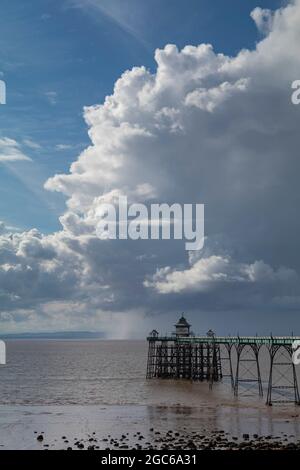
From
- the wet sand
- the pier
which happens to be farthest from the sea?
the pier

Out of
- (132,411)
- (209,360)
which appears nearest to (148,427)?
(132,411)

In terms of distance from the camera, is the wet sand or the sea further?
the sea

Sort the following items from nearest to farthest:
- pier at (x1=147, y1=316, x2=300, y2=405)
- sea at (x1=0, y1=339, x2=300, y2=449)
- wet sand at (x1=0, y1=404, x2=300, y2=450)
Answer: wet sand at (x1=0, y1=404, x2=300, y2=450), sea at (x1=0, y1=339, x2=300, y2=449), pier at (x1=147, y1=316, x2=300, y2=405)

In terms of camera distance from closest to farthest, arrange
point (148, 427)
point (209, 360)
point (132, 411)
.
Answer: point (148, 427) → point (132, 411) → point (209, 360)

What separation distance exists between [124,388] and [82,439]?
3715 centimetres

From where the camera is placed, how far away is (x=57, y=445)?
3859cm

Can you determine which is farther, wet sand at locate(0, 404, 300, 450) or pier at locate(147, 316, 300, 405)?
pier at locate(147, 316, 300, 405)

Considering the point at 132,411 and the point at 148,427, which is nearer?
the point at 148,427

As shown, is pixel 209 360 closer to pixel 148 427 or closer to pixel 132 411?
pixel 132 411

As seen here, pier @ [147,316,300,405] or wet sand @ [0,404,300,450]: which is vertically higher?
pier @ [147,316,300,405]

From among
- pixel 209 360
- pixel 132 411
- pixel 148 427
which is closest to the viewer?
pixel 148 427

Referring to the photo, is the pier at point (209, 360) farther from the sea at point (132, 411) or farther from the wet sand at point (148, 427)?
the wet sand at point (148, 427)

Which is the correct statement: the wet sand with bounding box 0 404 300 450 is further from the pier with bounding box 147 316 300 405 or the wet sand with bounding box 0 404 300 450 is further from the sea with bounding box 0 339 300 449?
the pier with bounding box 147 316 300 405

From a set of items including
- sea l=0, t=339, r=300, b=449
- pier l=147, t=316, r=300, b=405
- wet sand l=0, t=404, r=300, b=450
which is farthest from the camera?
pier l=147, t=316, r=300, b=405
